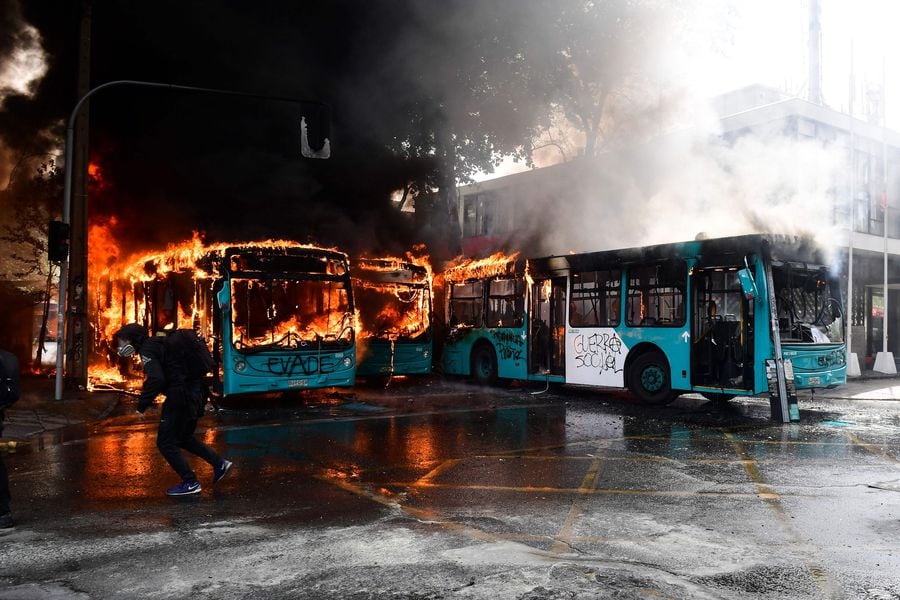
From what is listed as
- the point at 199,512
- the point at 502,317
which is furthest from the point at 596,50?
the point at 199,512

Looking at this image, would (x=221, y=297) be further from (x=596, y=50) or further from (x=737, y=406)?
(x=596, y=50)

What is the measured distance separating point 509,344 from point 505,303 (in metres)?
0.89

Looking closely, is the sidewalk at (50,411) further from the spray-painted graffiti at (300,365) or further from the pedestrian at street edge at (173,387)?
the pedestrian at street edge at (173,387)

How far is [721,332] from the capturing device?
37.2ft

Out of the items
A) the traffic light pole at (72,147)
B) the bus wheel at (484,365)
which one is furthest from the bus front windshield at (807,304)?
the traffic light pole at (72,147)

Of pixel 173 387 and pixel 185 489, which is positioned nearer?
pixel 185 489

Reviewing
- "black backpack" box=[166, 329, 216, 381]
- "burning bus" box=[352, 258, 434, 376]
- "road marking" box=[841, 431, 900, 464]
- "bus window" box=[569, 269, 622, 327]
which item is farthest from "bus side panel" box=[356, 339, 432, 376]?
"black backpack" box=[166, 329, 216, 381]

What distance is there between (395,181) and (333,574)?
16.0 meters

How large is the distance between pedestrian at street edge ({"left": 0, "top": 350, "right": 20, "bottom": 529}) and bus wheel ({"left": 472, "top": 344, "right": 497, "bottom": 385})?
1151 cm

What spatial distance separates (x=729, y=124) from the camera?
70.9 ft

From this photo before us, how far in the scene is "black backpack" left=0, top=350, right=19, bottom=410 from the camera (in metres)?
5.25

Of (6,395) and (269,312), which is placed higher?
(269,312)

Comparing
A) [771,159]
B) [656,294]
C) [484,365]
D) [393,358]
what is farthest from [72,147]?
[771,159]

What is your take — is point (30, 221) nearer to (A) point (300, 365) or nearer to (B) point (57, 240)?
(B) point (57, 240)
